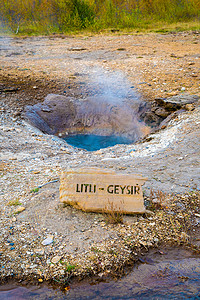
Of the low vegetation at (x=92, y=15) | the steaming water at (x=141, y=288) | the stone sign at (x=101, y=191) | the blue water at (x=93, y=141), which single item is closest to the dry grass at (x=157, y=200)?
the stone sign at (x=101, y=191)

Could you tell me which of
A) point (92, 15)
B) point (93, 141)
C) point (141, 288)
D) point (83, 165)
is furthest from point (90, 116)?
point (92, 15)

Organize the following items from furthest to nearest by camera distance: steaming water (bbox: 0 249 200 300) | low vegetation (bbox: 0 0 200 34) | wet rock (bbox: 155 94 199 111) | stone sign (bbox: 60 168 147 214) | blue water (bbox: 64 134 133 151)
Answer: low vegetation (bbox: 0 0 200 34), blue water (bbox: 64 134 133 151), wet rock (bbox: 155 94 199 111), stone sign (bbox: 60 168 147 214), steaming water (bbox: 0 249 200 300)

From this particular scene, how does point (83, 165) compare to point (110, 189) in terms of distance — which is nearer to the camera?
point (110, 189)

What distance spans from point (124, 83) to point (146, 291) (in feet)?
17.9

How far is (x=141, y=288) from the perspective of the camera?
1.85 meters

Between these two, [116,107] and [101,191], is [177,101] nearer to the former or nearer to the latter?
[116,107]

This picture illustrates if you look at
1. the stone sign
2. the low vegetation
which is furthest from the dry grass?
the low vegetation

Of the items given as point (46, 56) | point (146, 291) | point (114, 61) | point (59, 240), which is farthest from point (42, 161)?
point (46, 56)

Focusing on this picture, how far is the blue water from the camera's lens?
5.70 metres

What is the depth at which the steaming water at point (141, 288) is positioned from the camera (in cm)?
179

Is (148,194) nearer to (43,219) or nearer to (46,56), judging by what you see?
(43,219)

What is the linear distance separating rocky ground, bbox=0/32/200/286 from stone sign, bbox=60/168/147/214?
11 cm

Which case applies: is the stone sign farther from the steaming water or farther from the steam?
the steam

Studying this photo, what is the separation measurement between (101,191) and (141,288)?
3.27 ft
